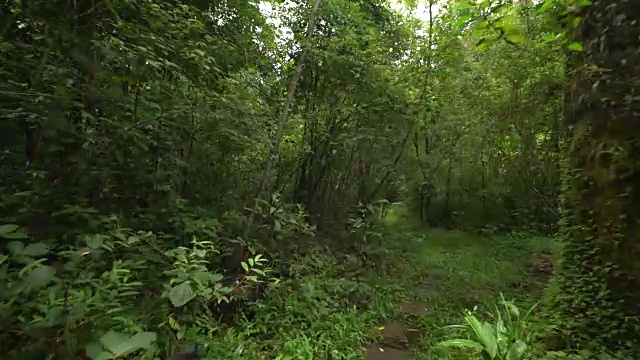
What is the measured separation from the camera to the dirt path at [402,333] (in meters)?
3.75

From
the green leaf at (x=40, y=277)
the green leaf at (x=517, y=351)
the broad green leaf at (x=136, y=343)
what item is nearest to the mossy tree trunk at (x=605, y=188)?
the green leaf at (x=517, y=351)

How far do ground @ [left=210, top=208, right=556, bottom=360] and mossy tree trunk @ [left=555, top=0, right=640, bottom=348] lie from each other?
3.48ft

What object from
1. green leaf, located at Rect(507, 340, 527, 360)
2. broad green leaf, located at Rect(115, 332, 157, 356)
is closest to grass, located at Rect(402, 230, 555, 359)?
green leaf, located at Rect(507, 340, 527, 360)

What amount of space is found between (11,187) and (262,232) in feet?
7.64

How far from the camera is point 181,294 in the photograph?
2379 millimetres

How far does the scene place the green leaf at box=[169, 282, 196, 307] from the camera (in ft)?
7.65

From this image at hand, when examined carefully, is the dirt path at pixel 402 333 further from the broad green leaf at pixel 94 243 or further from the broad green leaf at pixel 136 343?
the broad green leaf at pixel 94 243

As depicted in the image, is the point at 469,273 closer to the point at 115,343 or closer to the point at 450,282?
the point at 450,282

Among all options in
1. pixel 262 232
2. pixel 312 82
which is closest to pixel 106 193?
pixel 262 232

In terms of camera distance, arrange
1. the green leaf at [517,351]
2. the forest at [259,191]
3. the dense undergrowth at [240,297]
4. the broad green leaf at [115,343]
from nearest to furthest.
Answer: the broad green leaf at [115,343], the dense undergrowth at [240,297], the forest at [259,191], the green leaf at [517,351]

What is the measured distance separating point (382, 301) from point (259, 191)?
2.01 metres

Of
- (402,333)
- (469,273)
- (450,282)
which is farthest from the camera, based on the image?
(469,273)

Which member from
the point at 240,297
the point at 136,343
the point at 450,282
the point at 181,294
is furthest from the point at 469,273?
the point at 136,343

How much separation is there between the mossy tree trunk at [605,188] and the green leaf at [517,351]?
18.3 inches
